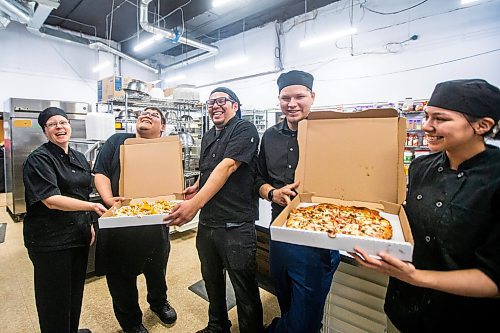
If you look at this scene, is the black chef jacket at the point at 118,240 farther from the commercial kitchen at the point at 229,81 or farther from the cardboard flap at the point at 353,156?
the cardboard flap at the point at 353,156

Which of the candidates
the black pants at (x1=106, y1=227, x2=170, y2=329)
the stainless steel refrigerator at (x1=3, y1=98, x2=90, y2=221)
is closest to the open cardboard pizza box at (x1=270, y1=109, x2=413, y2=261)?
the black pants at (x1=106, y1=227, x2=170, y2=329)

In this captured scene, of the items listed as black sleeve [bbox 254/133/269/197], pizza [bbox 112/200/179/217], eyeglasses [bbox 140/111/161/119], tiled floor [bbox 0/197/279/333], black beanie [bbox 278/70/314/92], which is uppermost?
black beanie [bbox 278/70/314/92]

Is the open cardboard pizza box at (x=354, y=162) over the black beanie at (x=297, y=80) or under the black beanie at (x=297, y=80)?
under

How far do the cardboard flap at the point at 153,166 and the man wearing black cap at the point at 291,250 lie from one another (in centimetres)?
51

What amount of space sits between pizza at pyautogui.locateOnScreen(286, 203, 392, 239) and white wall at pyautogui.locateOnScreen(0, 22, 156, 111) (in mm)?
8539

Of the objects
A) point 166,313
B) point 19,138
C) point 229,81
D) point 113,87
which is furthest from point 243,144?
point 229,81

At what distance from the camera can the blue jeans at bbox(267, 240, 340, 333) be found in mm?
1245

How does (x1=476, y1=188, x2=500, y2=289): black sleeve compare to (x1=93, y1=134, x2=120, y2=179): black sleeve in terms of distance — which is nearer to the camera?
(x1=476, y1=188, x2=500, y2=289): black sleeve

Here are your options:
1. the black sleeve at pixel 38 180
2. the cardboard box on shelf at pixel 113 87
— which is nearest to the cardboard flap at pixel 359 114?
the black sleeve at pixel 38 180

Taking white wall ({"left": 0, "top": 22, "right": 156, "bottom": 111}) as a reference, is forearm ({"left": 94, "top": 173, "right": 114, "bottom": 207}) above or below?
below

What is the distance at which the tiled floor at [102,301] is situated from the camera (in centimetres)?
210

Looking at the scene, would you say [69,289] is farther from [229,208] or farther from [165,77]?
[165,77]

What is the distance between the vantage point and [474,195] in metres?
0.83

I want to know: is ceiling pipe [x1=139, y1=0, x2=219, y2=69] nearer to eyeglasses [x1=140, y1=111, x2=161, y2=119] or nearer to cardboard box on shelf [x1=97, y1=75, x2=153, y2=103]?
cardboard box on shelf [x1=97, y1=75, x2=153, y2=103]
